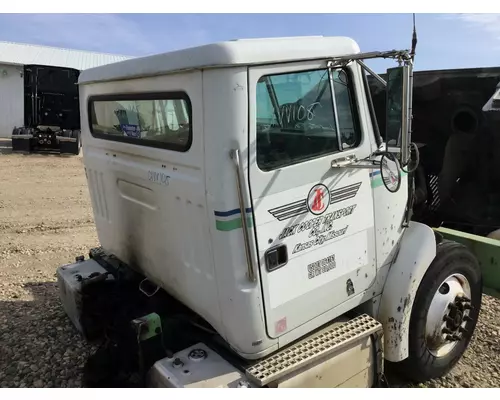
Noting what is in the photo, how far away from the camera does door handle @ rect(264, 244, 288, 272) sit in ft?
8.25

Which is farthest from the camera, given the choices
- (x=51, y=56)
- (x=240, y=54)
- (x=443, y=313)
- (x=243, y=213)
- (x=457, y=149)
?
(x=51, y=56)

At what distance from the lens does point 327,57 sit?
2.63m

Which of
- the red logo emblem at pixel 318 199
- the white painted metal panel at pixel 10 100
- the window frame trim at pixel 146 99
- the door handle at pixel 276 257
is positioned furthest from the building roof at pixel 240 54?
the white painted metal panel at pixel 10 100

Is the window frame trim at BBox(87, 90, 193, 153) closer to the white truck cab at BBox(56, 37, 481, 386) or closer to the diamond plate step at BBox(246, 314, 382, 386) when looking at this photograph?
the white truck cab at BBox(56, 37, 481, 386)

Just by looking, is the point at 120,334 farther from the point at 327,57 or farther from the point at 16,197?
the point at 16,197

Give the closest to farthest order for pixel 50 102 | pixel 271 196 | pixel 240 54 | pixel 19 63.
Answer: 1. pixel 240 54
2. pixel 271 196
3. pixel 50 102
4. pixel 19 63

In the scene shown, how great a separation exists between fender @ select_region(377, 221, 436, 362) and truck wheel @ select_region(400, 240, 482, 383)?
0.35ft

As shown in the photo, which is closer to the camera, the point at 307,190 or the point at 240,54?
the point at 240,54

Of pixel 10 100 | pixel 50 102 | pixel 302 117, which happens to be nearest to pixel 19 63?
pixel 10 100

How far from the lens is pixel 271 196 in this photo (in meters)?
2.47

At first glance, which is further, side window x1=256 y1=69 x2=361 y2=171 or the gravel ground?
the gravel ground

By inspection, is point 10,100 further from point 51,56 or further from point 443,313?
point 443,313

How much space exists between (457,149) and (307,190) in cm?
237

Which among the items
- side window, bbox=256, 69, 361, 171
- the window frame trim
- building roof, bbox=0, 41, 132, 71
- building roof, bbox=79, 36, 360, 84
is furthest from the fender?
building roof, bbox=0, 41, 132, 71
